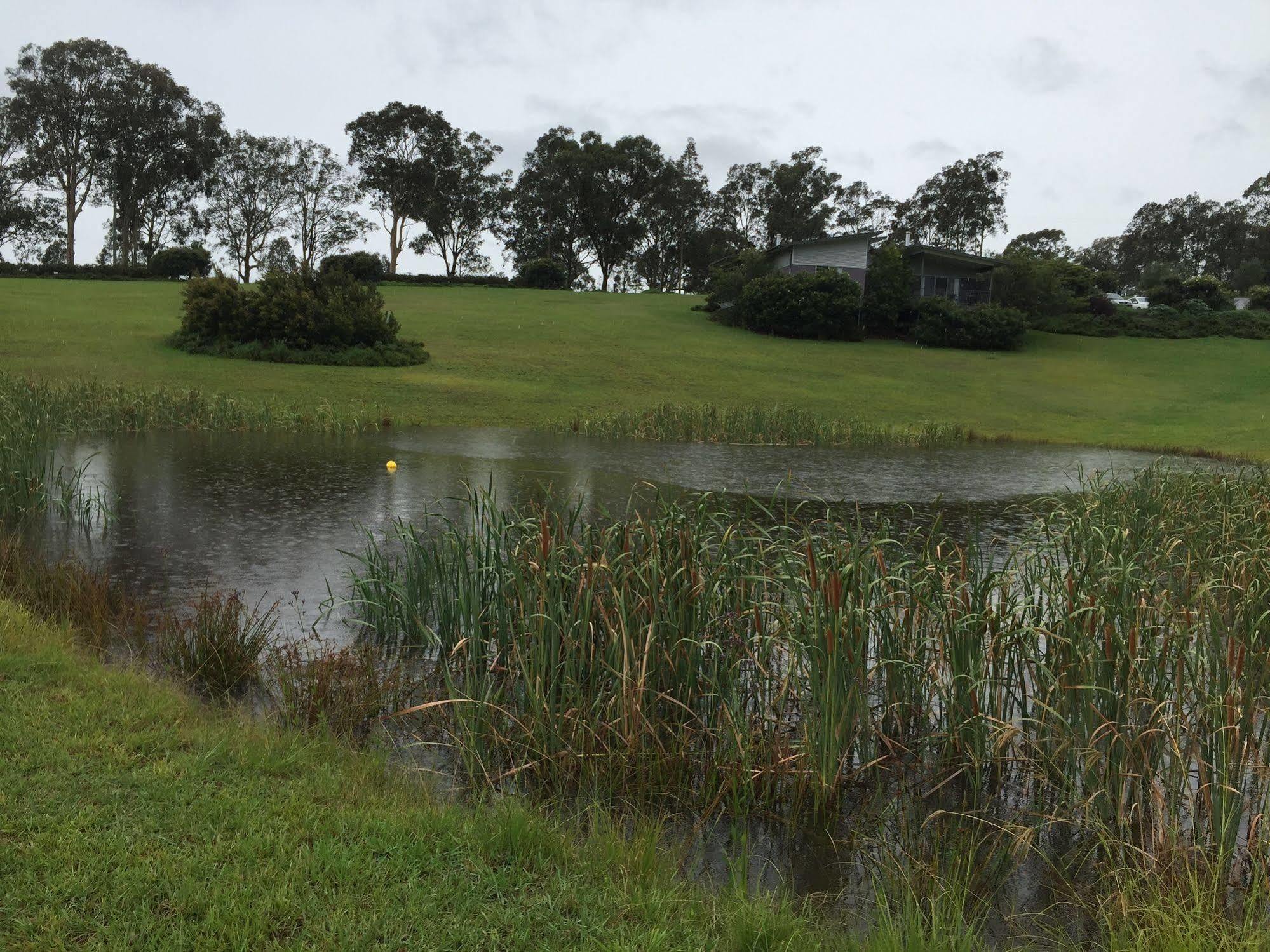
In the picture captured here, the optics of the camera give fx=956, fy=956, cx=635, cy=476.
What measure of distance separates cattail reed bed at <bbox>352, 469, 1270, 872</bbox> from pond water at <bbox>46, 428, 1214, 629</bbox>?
0.92 metres

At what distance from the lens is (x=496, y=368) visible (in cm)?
3119

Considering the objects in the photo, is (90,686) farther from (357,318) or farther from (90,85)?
(90,85)

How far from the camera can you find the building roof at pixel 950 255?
4856 centimetres

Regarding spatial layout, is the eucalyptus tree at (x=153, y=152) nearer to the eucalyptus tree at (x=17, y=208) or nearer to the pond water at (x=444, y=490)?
the eucalyptus tree at (x=17, y=208)

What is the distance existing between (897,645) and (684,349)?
108 feet

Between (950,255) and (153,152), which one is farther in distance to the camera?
(153,152)

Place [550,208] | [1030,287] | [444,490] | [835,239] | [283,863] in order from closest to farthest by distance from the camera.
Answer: [283,863] → [444,490] → [1030,287] → [835,239] → [550,208]

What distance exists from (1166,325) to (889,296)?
548 inches

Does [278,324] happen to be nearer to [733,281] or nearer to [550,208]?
[733,281]

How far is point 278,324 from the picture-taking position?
3006 centimetres

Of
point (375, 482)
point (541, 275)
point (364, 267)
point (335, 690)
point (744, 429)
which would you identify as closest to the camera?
point (335, 690)

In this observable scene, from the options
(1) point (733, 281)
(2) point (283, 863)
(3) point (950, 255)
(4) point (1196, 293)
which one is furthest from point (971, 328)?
(2) point (283, 863)

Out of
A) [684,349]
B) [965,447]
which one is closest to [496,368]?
[684,349]

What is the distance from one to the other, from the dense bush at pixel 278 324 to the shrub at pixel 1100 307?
36057mm
